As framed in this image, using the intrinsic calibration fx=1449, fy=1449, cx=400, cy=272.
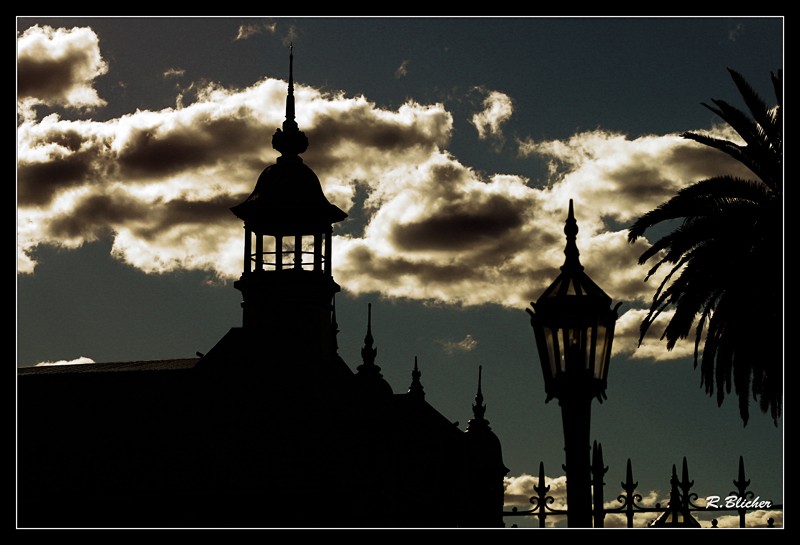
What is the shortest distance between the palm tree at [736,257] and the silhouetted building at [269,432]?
18.0 meters

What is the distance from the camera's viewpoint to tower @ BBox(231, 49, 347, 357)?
53.2 meters

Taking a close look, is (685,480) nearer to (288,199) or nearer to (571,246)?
(571,246)

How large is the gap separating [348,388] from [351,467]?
3.71 metres

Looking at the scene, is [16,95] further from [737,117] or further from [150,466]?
[150,466]

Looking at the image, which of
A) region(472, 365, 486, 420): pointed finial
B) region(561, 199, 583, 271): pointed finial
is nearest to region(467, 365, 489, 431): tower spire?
Answer: region(472, 365, 486, 420): pointed finial

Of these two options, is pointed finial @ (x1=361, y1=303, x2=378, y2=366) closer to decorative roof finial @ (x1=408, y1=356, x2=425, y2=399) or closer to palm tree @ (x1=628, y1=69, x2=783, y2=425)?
decorative roof finial @ (x1=408, y1=356, x2=425, y2=399)

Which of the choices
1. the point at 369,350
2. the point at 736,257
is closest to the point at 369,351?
the point at 369,350

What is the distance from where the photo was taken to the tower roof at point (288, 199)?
174ft

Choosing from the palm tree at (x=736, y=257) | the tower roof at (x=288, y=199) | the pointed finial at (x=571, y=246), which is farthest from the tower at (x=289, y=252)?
the pointed finial at (x=571, y=246)

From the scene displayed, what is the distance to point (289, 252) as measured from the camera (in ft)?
178

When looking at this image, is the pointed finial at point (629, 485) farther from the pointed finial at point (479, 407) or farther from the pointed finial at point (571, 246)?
the pointed finial at point (479, 407)
